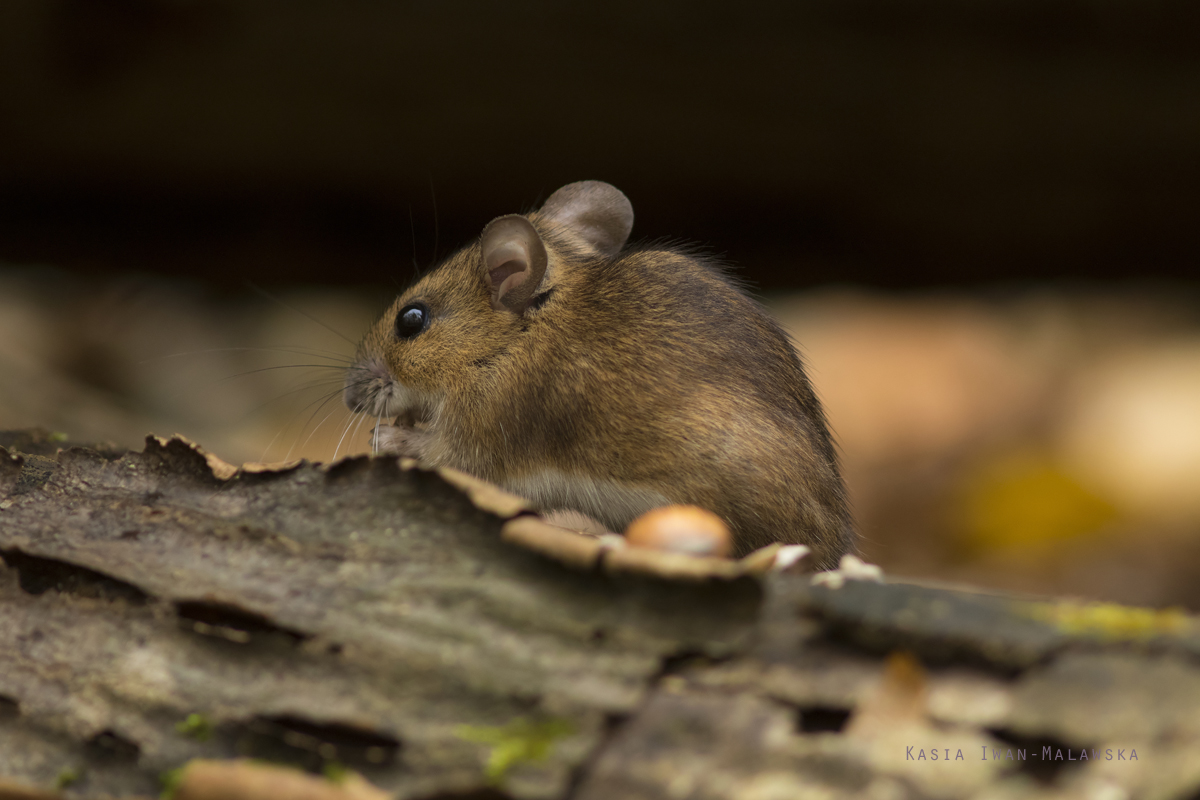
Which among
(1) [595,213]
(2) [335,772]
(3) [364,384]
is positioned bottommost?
(2) [335,772]

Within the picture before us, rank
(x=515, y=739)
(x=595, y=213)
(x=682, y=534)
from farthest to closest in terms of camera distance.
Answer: (x=595, y=213) → (x=682, y=534) → (x=515, y=739)

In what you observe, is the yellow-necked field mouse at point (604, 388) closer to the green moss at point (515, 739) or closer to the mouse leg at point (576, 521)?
the mouse leg at point (576, 521)

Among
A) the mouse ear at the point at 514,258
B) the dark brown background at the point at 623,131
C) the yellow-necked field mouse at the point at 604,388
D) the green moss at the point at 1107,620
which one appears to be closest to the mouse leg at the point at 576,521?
the yellow-necked field mouse at the point at 604,388

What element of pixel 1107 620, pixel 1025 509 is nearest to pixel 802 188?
pixel 1025 509

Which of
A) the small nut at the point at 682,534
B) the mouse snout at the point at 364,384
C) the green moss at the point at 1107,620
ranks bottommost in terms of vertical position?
the green moss at the point at 1107,620

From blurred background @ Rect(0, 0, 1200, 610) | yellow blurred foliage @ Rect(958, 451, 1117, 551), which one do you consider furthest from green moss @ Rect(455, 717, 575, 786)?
yellow blurred foliage @ Rect(958, 451, 1117, 551)

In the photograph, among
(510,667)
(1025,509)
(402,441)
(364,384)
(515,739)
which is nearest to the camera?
(515,739)

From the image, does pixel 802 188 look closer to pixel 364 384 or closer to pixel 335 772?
pixel 364 384
